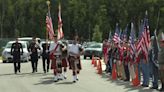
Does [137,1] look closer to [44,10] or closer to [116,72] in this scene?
[44,10]

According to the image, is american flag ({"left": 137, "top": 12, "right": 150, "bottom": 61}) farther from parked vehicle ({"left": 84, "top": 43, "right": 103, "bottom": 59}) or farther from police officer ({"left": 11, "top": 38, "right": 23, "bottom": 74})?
parked vehicle ({"left": 84, "top": 43, "right": 103, "bottom": 59})

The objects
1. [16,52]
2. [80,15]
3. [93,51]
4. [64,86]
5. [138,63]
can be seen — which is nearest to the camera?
[64,86]

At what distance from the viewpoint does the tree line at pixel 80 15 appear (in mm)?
89312

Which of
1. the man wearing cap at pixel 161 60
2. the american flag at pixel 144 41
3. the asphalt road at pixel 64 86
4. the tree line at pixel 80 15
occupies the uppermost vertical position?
the tree line at pixel 80 15

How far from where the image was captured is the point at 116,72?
23.1 metres

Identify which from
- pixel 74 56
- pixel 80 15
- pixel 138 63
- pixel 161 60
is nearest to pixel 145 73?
pixel 138 63

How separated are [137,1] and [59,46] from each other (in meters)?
69.4

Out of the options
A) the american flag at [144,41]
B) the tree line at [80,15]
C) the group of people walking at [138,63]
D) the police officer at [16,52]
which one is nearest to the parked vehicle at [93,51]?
the police officer at [16,52]

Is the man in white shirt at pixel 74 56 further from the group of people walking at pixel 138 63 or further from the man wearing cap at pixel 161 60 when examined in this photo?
the man wearing cap at pixel 161 60

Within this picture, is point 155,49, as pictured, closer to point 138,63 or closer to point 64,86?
point 138,63

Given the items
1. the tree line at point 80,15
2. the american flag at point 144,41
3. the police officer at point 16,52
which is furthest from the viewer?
the tree line at point 80,15

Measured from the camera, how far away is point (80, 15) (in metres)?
91.0

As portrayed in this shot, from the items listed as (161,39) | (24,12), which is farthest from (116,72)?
(24,12)

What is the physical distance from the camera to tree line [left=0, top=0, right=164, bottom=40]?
3516 inches
